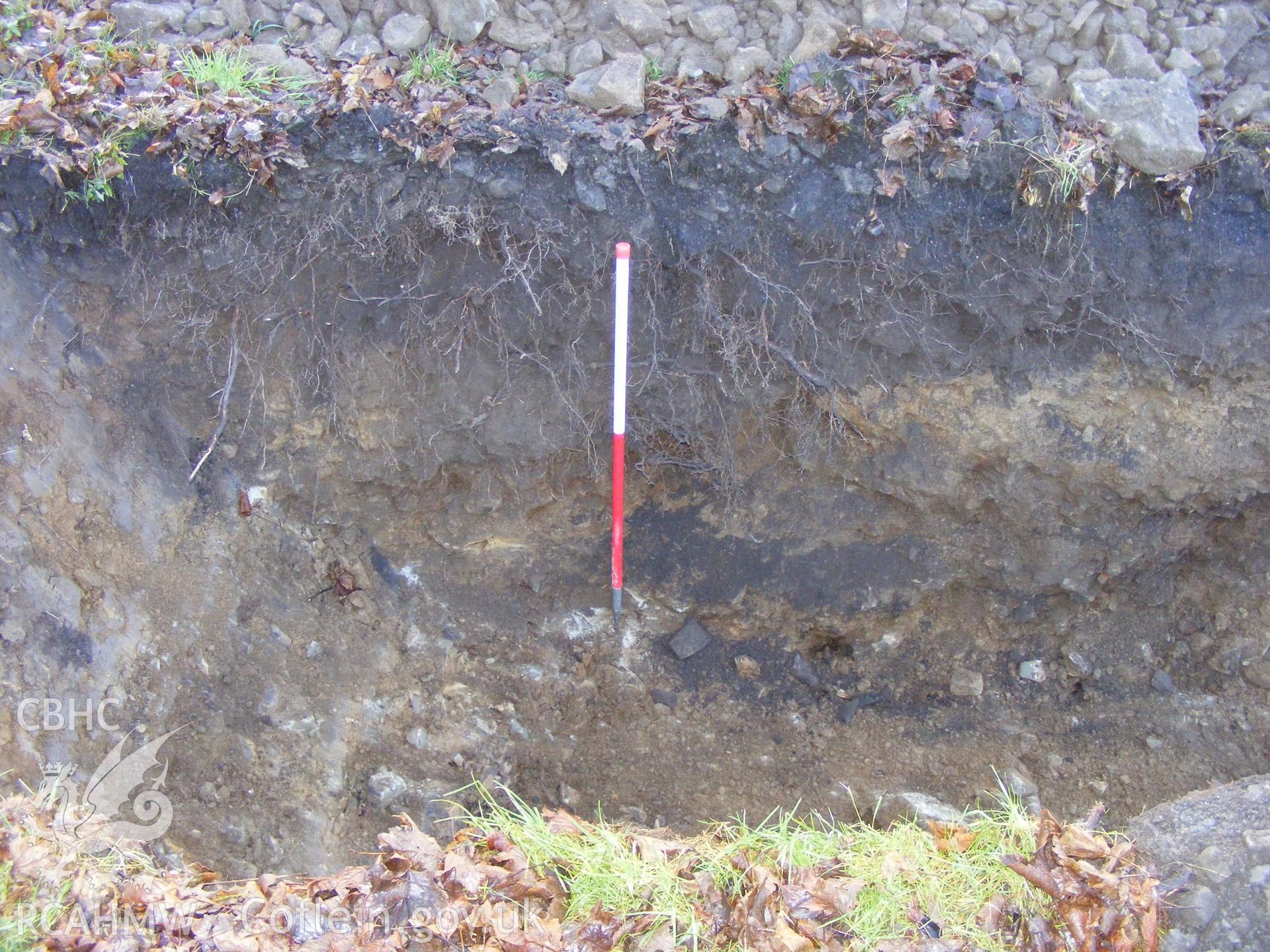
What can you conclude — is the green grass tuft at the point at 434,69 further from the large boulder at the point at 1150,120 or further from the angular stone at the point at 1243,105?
the angular stone at the point at 1243,105

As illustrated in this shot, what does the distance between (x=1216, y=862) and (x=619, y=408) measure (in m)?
2.25

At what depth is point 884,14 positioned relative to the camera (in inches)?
117

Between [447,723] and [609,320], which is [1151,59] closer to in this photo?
[609,320]

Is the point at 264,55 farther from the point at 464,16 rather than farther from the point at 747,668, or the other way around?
the point at 747,668

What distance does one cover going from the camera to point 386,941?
2119 millimetres

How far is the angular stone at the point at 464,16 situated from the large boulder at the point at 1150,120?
2.08 metres

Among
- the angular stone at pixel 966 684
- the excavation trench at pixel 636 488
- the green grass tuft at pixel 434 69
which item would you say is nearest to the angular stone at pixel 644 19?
the excavation trench at pixel 636 488

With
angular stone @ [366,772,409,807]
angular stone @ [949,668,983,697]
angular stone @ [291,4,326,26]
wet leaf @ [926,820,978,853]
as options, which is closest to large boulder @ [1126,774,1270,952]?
wet leaf @ [926,820,978,853]

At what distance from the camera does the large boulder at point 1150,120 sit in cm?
278

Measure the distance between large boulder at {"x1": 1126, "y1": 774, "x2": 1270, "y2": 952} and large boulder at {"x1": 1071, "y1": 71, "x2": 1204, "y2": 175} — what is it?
1.98 m

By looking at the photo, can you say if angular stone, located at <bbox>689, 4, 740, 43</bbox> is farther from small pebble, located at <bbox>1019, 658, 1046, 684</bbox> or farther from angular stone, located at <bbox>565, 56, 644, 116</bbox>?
small pebble, located at <bbox>1019, 658, 1046, 684</bbox>

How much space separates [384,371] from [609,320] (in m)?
0.89

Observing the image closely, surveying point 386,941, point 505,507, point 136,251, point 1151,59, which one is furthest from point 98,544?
point 1151,59

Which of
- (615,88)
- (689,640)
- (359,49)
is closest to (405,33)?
(359,49)
